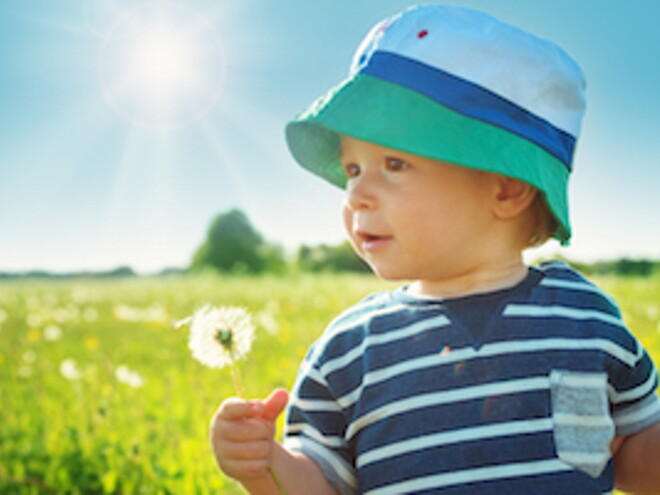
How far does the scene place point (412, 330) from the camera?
1.83 m

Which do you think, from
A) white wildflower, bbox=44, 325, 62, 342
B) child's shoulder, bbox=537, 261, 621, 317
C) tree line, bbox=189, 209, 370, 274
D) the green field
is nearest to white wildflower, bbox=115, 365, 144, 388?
the green field

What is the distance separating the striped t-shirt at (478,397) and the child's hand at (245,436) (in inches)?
10.5

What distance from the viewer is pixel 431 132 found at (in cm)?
166

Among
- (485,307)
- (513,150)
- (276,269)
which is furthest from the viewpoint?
(276,269)

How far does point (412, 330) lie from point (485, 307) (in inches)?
8.5

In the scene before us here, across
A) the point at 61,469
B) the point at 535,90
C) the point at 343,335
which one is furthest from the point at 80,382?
the point at 535,90

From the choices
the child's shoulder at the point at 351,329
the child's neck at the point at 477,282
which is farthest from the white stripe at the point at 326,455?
the child's neck at the point at 477,282

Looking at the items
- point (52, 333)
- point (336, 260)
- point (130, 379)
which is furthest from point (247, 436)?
point (336, 260)

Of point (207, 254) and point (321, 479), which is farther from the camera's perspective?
point (207, 254)

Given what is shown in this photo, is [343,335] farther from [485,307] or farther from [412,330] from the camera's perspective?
[485,307]

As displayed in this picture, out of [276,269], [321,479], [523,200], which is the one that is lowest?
[321,479]

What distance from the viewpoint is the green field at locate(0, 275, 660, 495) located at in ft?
9.27

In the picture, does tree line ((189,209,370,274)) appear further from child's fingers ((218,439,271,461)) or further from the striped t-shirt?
child's fingers ((218,439,271,461))

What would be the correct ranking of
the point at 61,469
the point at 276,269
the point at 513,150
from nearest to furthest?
the point at 513,150 < the point at 61,469 < the point at 276,269
